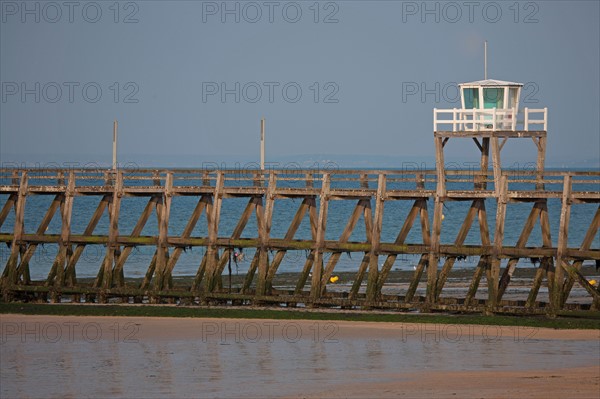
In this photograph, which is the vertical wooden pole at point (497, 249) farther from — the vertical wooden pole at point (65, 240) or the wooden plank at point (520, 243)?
the vertical wooden pole at point (65, 240)

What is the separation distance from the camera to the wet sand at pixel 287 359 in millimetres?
21094

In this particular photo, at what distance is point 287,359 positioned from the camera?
24203 millimetres

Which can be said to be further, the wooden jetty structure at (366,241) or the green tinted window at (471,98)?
the green tinted window at (471,98)

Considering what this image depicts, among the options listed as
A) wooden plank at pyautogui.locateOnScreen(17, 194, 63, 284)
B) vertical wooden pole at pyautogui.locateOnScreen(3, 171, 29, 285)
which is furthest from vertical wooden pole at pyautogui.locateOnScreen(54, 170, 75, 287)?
vertical wooden pole at pyautogui.locateOnScreen(3, 171, 29, 285)

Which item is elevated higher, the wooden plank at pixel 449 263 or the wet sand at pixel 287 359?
the wooden plank at pixel 449 263

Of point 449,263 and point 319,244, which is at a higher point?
point 319,244

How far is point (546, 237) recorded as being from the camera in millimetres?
30453

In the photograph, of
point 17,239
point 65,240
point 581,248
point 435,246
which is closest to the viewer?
point 581,248

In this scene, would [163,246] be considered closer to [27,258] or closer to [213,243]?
[213,243]

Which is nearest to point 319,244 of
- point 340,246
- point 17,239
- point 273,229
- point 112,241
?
point 340,246

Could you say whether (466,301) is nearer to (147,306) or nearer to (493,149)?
(493,149)

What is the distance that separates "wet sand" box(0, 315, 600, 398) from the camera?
21.1 meters

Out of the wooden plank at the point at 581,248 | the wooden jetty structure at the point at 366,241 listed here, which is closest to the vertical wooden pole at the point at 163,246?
the wooden jetty structure at the point at 366,241

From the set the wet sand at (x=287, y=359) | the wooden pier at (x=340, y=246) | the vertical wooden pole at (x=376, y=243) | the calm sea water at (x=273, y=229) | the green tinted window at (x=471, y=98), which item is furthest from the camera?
the calm sea water at (x=273, y=229)
